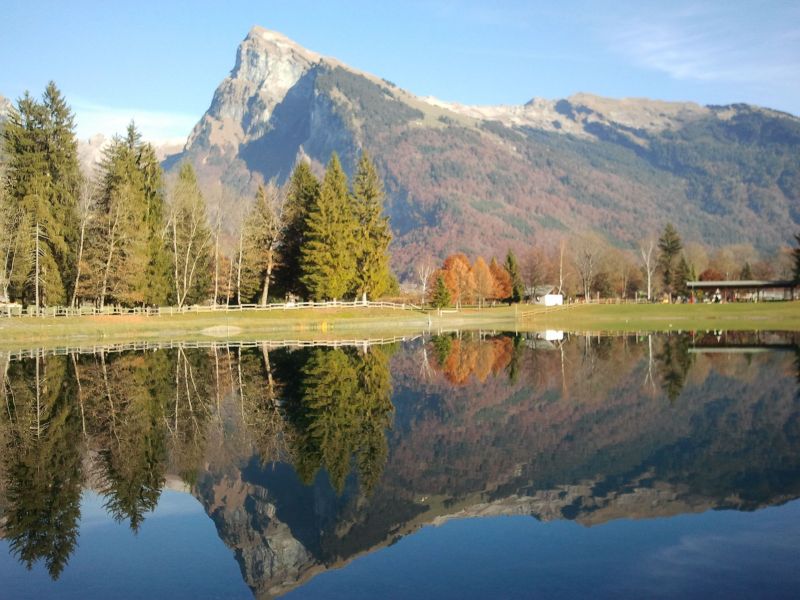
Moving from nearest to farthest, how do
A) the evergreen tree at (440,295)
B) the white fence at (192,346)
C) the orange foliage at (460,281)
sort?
the white fence at (192,346)
the evergreen tree at (440,295)
the orange foliage at (460,281)

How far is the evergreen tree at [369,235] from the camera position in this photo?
3297 inches

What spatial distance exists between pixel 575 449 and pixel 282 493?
25.7 feet

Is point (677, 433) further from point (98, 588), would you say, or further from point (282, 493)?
point (98, 588)

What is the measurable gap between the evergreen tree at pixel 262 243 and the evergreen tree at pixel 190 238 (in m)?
4.18

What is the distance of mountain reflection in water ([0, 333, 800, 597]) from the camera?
14.4 metres

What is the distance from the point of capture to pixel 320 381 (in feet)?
107

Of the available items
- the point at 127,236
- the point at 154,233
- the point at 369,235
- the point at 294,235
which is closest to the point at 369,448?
the point at 127,236

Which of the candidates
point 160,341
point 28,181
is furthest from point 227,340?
point 28,181

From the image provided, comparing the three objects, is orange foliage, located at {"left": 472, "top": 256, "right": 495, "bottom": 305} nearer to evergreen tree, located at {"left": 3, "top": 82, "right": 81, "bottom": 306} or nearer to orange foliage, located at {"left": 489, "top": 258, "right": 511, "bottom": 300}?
orange foliage, located at {"left": 489, "top": 258, "right": 511, "bottom": 300}

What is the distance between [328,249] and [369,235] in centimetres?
886

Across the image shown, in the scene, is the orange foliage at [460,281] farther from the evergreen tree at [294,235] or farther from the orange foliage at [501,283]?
the evergreen tree at [294,235]

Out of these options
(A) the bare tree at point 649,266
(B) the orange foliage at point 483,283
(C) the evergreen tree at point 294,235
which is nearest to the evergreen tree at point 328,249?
(C) the evergreen tree at point 294,235

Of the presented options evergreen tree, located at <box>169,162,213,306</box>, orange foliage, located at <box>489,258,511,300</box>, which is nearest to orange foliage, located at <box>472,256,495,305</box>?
orange foliage, located at <box>489,258,511,300</box>

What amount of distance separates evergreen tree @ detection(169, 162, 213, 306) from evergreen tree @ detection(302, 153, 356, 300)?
10698 mm
